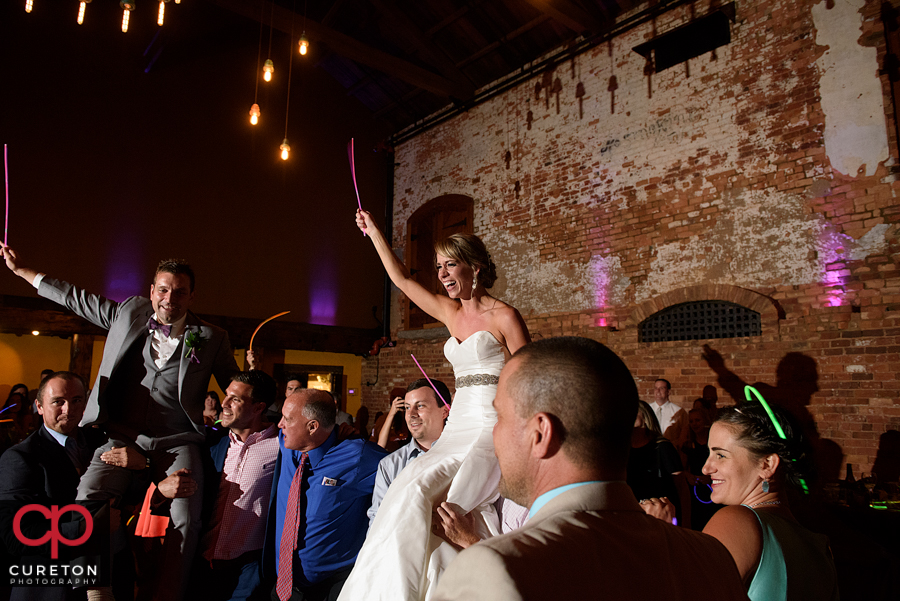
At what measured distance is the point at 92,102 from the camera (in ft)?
28.0

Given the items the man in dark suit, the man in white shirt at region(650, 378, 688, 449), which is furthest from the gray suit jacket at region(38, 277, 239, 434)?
the man in white shirt at region(650, 378, 688, 449)

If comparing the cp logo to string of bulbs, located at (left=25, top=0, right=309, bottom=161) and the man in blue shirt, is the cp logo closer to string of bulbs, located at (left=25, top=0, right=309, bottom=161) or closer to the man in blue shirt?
the man in blue shirt

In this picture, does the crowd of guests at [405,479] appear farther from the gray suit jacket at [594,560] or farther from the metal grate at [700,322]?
the metal grate at [700,322]

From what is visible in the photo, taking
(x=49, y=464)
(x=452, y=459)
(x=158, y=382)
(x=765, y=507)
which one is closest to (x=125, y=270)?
(x=158, y=382)

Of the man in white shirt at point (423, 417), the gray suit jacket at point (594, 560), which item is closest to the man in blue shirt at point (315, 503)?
the man in white shirt at point (423, 417)

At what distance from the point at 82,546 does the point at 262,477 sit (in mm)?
983

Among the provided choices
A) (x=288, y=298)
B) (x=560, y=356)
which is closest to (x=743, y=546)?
(x=560, y=356)

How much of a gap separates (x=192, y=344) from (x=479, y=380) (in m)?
1.83

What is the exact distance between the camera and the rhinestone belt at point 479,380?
2.39 m

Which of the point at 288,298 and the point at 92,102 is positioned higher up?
the point at 92,102

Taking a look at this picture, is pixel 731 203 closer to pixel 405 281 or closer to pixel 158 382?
pixel 405 281

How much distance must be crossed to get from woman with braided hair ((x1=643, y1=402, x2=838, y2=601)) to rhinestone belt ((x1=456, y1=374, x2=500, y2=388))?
76 centimetres

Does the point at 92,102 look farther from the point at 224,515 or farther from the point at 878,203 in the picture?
the point at 878,203

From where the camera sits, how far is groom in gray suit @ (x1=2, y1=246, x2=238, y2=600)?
3055mm
